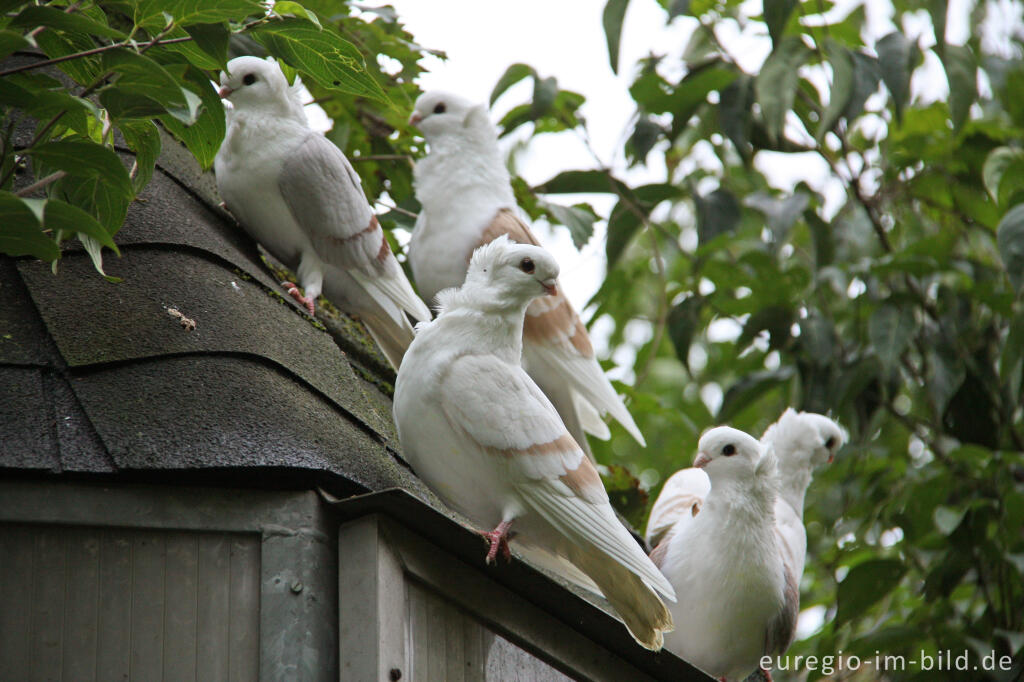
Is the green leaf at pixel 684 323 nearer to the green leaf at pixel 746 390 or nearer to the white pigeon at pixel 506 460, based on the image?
the green leaf at pixel 746 390

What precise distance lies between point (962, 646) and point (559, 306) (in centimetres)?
269

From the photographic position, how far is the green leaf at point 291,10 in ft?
9.88

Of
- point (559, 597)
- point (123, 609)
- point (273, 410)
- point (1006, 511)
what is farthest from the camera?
point (1006, 511)

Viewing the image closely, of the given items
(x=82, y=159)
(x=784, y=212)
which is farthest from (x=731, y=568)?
(x=784, y=212)

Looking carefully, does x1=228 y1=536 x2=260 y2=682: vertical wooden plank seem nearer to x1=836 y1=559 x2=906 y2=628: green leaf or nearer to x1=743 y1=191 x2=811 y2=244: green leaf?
x1=836 y1=559 x2=906 y2=628: green leaf

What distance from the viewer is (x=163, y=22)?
2992mm

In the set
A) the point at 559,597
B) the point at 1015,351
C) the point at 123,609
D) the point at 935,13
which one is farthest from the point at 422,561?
the point at 935,13

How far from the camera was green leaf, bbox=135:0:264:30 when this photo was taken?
2.77 meters

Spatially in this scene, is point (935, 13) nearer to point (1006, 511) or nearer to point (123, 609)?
point (1006, 511)

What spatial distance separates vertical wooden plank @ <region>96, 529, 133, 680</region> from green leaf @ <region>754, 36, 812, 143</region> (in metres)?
4.11

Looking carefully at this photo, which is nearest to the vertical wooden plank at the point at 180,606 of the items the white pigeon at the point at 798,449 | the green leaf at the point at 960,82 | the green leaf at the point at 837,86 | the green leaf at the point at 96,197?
the green leaf at the point at 96,197

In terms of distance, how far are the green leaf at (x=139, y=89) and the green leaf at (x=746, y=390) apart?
4766 millimetres

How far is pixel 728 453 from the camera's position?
436 centimetres

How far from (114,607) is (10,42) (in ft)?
4.29
